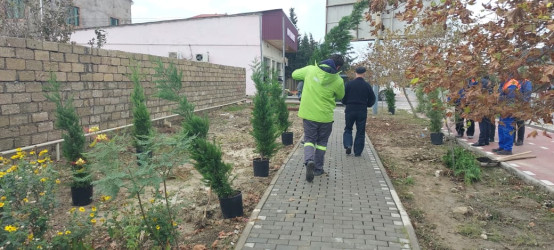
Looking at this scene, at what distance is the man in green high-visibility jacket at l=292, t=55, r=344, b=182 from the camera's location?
548 centimetres

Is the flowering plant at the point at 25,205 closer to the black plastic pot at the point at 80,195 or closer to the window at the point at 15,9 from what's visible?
the black plastic pot at the point at 80,195

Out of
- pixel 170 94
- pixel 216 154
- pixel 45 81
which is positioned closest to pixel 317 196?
pixel 216 154

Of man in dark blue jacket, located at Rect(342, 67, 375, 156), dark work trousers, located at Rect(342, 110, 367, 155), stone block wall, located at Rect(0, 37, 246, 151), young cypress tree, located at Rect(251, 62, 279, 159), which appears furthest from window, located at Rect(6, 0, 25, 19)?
dark work trousers, located at Rect(342, 110, 367, 155)

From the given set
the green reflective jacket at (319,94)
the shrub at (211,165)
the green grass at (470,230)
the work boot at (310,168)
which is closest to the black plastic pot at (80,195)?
the shrub at (211,165)

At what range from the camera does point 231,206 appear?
13.6 ft

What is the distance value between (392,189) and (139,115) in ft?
14.5

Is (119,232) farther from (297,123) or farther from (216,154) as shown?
(297,123)

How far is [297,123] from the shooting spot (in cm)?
1405

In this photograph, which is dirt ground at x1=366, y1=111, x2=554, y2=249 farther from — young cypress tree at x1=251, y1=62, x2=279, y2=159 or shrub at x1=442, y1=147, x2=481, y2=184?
young cypress tree at x1=251, y1=62, x2=279, y2=159

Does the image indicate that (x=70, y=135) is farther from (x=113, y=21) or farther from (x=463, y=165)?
(x=113, y=21)

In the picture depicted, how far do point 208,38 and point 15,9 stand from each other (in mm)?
14353

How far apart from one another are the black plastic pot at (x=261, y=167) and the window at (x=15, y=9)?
9.44 m

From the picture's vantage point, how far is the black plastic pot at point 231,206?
411 centimetres

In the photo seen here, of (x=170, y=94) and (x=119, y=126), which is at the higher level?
(x=170, y=94)
